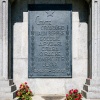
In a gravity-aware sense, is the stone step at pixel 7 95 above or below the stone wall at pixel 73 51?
below

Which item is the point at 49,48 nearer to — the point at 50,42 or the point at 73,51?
the point at 50,42

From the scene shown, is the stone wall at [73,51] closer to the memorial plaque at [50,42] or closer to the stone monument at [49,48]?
the stone monument at [49,48]

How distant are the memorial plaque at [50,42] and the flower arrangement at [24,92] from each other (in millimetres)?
700

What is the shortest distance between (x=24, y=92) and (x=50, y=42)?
7.50 ft

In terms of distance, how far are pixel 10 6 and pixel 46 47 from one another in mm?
2165

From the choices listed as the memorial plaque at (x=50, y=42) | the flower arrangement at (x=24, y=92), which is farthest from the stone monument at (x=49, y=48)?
the flower arrangement at (x=24, y=92)

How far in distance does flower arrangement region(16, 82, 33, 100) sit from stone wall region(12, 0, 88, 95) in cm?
52

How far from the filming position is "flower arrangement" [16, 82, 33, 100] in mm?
8973

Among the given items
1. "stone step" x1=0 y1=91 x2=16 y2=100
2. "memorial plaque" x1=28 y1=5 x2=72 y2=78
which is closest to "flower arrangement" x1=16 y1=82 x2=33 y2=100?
"stone step" x1=0 y1=91 x2=16 y2=100

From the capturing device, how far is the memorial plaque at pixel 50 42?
395 inches

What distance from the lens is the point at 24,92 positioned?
9.18m

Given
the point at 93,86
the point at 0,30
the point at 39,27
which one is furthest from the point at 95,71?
the point at 0,30

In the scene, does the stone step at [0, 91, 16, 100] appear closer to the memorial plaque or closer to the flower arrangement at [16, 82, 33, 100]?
the flower arrangement at [16, 82, 33, 100]

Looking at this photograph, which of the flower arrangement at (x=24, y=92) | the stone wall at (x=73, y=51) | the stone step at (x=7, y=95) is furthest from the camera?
the stone wall at (x=73, y=51)
